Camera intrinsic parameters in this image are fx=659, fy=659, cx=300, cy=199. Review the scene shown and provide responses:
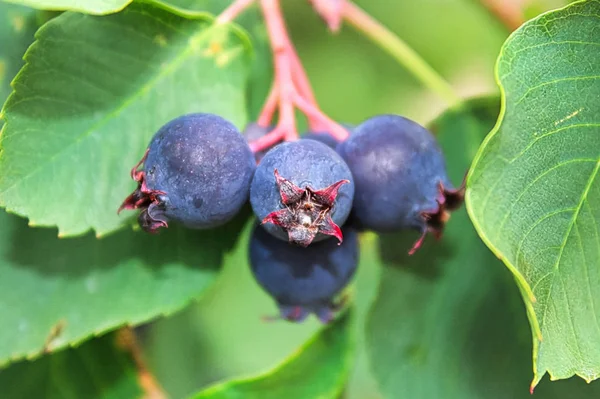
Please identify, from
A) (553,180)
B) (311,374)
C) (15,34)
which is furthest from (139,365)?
(553,180)

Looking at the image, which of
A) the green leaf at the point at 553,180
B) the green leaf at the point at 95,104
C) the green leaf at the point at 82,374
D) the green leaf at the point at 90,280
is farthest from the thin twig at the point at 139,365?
the green leaf at the point at 553,180

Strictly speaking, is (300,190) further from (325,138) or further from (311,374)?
(311,374)

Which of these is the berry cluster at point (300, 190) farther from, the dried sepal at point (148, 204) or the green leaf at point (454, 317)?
the green leaf at point (454, 317)

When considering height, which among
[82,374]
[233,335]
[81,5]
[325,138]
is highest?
[81,5]

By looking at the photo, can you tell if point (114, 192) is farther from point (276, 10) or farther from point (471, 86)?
point (471, 86)

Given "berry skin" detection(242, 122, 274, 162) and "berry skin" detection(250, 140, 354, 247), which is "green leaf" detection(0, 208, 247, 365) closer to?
"berry skin" detection(242, 122, 274, 162)

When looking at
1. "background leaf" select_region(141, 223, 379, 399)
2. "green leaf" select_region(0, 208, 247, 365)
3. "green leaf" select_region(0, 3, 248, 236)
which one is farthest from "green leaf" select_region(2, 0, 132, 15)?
"background leaf" select_region(141, 223, 379, 399)
